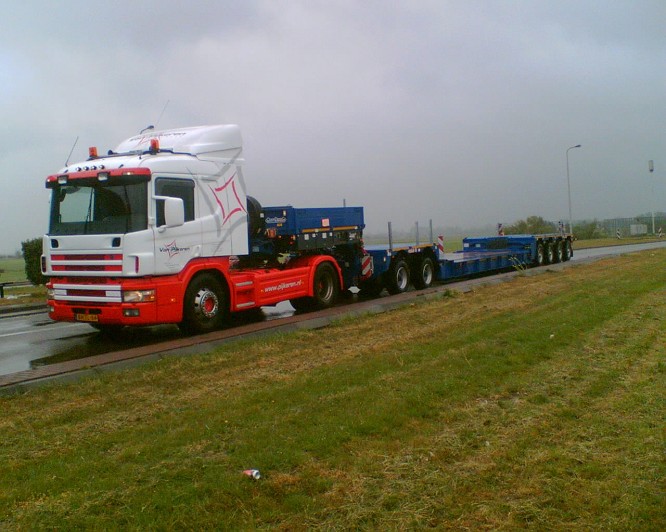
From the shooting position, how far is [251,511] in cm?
385

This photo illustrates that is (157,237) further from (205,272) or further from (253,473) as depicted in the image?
(253,473)

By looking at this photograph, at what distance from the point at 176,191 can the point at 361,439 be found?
6779mm

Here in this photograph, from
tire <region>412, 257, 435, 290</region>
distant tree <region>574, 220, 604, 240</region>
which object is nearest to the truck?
tire <region>412, 257, 435, 290</region>

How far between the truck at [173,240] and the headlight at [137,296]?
0.02 meters

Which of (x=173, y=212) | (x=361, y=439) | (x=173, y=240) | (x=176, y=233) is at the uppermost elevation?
(x=173, y=212)

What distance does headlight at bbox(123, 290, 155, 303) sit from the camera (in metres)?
9.73

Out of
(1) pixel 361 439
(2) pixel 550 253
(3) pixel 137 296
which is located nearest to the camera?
(1) pixel 361 439

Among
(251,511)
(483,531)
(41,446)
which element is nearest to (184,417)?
(41,446)

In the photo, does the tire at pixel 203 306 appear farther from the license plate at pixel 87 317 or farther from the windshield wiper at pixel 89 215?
the windshield wiper at pixel 89 215

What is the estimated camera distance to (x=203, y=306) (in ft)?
35.7

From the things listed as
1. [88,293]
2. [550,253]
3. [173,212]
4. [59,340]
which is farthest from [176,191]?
[550,253]

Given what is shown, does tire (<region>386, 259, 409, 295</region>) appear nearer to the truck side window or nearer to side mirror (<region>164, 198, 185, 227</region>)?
the truck side window

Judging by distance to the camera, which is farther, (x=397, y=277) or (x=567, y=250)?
(x=567, y=250)

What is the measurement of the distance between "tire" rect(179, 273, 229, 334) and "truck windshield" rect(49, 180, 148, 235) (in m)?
1.48
